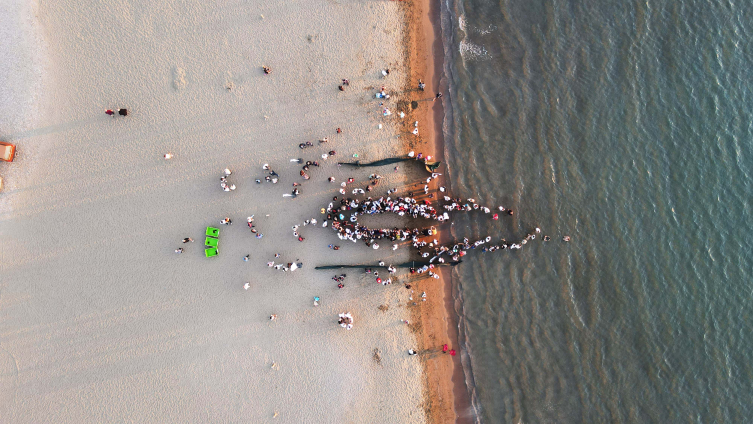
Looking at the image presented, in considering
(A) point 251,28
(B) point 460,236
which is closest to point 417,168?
(B) point 460,236

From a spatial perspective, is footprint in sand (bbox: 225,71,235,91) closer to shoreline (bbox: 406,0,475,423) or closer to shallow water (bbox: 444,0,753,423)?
shoreline (bbox: 406,0,475,423)

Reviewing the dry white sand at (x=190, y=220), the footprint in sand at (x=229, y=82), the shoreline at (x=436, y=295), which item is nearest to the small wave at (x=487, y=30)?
the shoreline at (x=436, y=295)

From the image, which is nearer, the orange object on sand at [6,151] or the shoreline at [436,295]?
the orange object on sand at [6,151]

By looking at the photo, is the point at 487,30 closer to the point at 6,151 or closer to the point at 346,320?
the point at 346,320

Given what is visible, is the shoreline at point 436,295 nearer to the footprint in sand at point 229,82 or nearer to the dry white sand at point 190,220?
the dry white sand at point 190,220

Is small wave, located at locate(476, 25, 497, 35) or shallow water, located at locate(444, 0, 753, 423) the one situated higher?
small wave, located at locate(476, 25, 497, 35)

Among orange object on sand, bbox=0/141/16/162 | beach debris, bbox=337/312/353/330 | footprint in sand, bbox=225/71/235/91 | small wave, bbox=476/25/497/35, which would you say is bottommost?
beach debris, bbox=337/312/353/330

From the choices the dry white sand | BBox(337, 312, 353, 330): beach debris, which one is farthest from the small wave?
BBox(337, 312, 353, 330): beach debris
